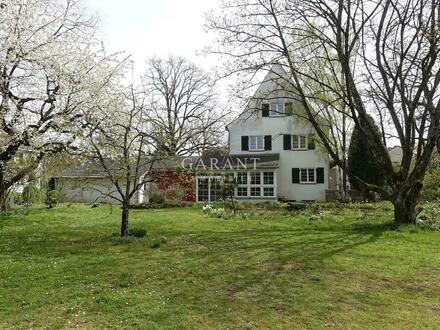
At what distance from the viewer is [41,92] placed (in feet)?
45.8

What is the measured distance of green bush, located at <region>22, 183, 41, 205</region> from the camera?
24.2m

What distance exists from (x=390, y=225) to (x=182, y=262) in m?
8.64

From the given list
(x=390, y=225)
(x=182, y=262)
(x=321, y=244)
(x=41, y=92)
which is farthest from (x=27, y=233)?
(x=390, y=225)

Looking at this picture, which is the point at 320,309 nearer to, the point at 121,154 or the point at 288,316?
the point at 288,316

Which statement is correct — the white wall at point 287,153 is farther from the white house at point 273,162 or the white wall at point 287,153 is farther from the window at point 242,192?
the window at point 242,192

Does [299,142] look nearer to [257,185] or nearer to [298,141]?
[298,141]

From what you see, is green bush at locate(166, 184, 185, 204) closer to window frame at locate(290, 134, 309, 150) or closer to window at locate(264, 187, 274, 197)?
window at locate(264, 187, 274, 197)

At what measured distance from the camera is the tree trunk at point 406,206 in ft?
48.3

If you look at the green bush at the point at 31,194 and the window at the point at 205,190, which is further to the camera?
the window at the point at 205,190

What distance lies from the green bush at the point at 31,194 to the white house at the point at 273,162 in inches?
420

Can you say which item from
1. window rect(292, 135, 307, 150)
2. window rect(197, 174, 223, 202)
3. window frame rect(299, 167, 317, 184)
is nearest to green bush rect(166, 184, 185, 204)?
window rect(197, 174, 223, 202)

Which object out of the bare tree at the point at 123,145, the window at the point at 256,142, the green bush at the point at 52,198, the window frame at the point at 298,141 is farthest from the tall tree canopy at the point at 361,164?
the bare tree at the point at 123,145

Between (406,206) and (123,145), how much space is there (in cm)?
951

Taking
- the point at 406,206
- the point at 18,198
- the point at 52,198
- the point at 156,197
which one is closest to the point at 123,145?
the point at 406,206
